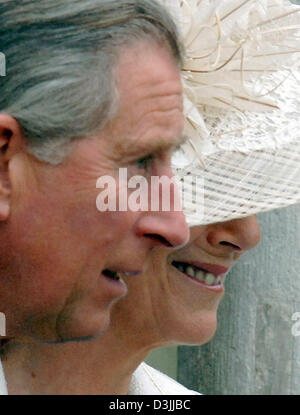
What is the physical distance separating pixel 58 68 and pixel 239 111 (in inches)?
20.2

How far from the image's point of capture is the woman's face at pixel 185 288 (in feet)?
5.54

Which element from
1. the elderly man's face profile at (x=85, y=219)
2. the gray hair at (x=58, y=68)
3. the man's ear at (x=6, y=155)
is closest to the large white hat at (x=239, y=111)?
the elderly man's face profile at (x=85, y=219)

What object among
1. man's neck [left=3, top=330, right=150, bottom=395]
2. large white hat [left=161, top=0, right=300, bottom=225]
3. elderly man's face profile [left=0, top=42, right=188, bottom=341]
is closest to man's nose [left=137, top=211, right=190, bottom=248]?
elderly man's face profile [left=0, top=42, right=188, bottom=341]

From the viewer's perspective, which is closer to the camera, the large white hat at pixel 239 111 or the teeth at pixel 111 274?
the teeth at pixel 111 274

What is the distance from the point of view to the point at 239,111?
1640mm

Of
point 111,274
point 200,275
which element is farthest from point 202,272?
point 111,274

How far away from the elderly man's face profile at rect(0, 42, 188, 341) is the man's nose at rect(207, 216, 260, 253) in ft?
1.28

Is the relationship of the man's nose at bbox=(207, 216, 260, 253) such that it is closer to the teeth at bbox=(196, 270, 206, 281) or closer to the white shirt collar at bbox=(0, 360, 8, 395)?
the teeth at bbox=(196, 270, 206, 281)

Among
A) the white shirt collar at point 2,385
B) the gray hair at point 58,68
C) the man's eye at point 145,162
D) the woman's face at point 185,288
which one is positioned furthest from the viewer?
the woman's face at point 185,288

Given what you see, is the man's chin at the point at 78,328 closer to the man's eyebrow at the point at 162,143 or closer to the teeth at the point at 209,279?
the man's eyebrow at the point at 162,143

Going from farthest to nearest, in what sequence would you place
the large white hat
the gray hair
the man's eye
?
the large white hat < the man's eye < the gray hair

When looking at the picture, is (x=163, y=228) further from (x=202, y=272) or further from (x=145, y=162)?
(x=202, y=272)

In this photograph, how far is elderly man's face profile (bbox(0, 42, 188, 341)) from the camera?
4.11 feet

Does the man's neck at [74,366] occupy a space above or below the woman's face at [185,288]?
below
